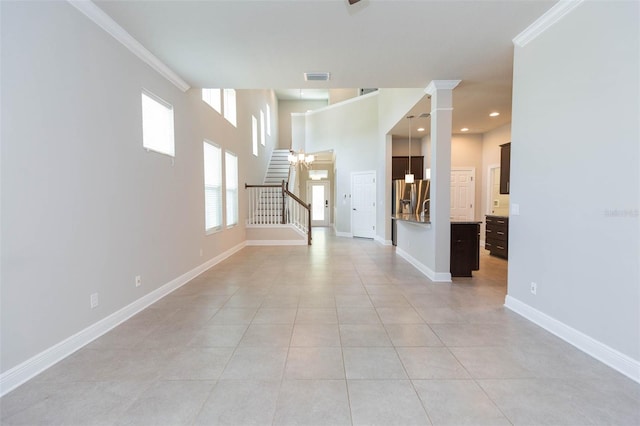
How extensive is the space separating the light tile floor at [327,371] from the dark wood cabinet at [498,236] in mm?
2968

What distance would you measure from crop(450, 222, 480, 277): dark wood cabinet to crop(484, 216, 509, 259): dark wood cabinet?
1.71 meters

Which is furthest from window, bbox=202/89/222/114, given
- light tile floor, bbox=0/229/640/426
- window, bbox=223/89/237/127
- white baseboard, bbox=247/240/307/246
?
light tile floor, bbox=0/229/640/426

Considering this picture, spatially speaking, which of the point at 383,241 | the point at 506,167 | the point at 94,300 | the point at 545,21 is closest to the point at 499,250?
the point at 506,167

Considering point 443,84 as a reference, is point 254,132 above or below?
above

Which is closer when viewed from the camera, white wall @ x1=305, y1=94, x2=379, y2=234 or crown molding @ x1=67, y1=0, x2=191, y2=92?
crown molding @ x1=67, y1=0, x2=191, y2=92

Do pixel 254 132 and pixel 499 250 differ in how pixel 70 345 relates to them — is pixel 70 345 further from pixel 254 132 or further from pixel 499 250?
pixel 254 132

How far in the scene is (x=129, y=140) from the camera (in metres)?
3.05

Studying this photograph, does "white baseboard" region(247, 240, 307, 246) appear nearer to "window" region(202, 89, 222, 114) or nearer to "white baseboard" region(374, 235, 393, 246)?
"white baseboard" region(374, 235, 393, 246)

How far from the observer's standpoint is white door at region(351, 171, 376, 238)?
27.4 ft

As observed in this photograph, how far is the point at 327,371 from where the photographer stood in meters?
2.05

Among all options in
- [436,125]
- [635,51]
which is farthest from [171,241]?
[635,51]

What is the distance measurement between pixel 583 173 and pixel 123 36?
4.40m

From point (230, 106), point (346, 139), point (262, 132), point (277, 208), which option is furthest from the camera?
point (262, 132)

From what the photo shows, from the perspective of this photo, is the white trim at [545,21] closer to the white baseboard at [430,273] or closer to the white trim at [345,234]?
the white baseboard at [430,273]
